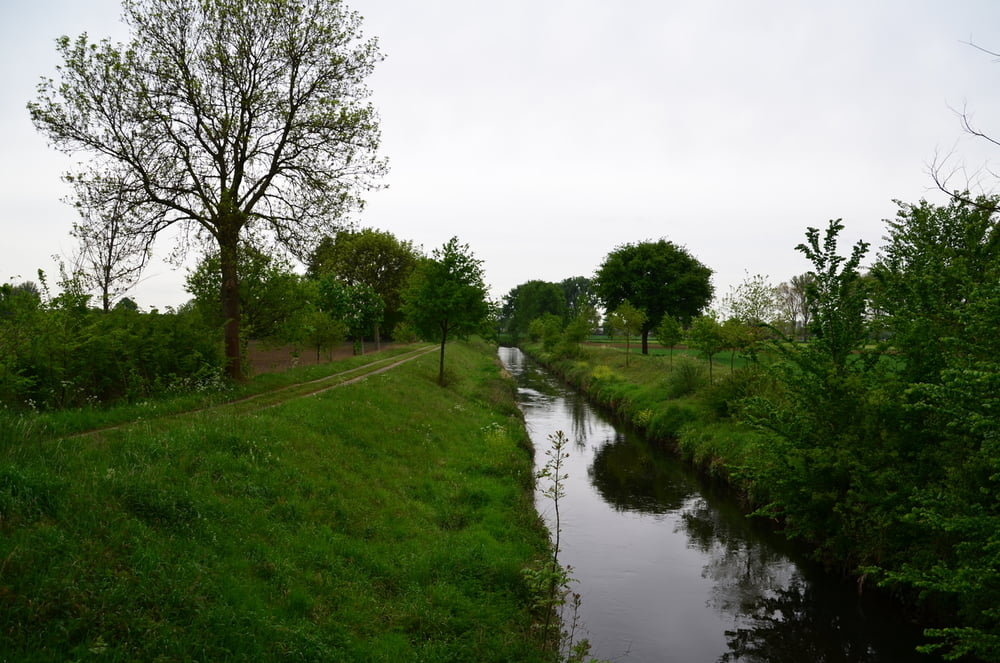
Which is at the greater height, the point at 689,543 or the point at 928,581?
the point at 928,581

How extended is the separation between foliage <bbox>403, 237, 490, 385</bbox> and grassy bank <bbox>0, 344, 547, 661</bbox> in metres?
13.8

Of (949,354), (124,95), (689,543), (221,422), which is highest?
(124,95)

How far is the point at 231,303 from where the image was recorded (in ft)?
61.5

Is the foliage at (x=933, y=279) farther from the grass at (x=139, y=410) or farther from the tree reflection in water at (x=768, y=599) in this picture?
A: the grass at (x=139, y=410)

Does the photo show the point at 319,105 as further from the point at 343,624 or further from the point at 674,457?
the point at 674,457

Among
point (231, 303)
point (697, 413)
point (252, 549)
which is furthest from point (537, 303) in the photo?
point (252, 549)

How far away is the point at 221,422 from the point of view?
11555 millimetres

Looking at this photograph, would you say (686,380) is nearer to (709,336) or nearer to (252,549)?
(709,336)

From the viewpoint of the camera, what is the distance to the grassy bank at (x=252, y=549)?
5.45 m

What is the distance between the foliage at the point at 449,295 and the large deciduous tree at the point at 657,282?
2963cm

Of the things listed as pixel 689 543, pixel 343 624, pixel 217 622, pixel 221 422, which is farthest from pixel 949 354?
pixel 221 422

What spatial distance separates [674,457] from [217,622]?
62.7 ft

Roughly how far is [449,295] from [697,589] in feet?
61.6

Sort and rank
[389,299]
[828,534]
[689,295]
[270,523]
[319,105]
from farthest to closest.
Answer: [389,299], [689,295], [319,105], [828,534], [270,523]
